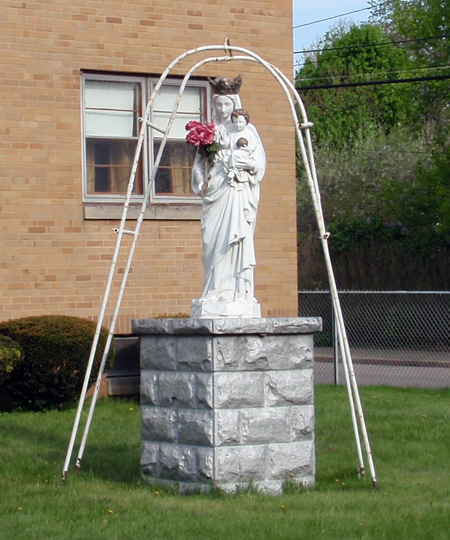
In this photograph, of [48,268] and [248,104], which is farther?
[248,104]

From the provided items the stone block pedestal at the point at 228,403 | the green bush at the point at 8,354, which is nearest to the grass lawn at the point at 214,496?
the stone block pedestal at the point at 228,403

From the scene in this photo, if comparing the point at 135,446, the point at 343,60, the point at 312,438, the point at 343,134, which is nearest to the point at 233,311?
the point at 312,438

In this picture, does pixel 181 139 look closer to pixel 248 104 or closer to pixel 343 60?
pixel 248 104

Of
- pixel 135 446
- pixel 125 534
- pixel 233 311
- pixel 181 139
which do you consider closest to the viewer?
pixel 125 534

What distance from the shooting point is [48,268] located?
12211 mm

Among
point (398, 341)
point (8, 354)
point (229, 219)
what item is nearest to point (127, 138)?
point (8, 354)

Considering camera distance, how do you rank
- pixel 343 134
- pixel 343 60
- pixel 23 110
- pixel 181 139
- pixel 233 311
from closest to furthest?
pixel 233 311 < pixel 23 110 < pixel 181 139 < pixel 343 134 < pixel 343 60

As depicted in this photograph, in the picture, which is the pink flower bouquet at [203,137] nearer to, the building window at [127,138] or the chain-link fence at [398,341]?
the building window at [127,138]

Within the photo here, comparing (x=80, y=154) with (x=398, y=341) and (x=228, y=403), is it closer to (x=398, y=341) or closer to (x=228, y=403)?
(x=228, y=403)

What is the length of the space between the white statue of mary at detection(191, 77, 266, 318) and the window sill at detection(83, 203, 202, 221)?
4.58 metres

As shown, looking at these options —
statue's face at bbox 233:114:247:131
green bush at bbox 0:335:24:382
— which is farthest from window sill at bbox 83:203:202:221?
statue's face at bbox 233:114:247:131

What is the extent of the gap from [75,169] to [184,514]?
6.58 metres

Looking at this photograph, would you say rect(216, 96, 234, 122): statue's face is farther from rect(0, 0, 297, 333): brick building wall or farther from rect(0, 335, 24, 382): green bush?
rect(0, 0, 297, 333): brick building wall

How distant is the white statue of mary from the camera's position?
307 inches
